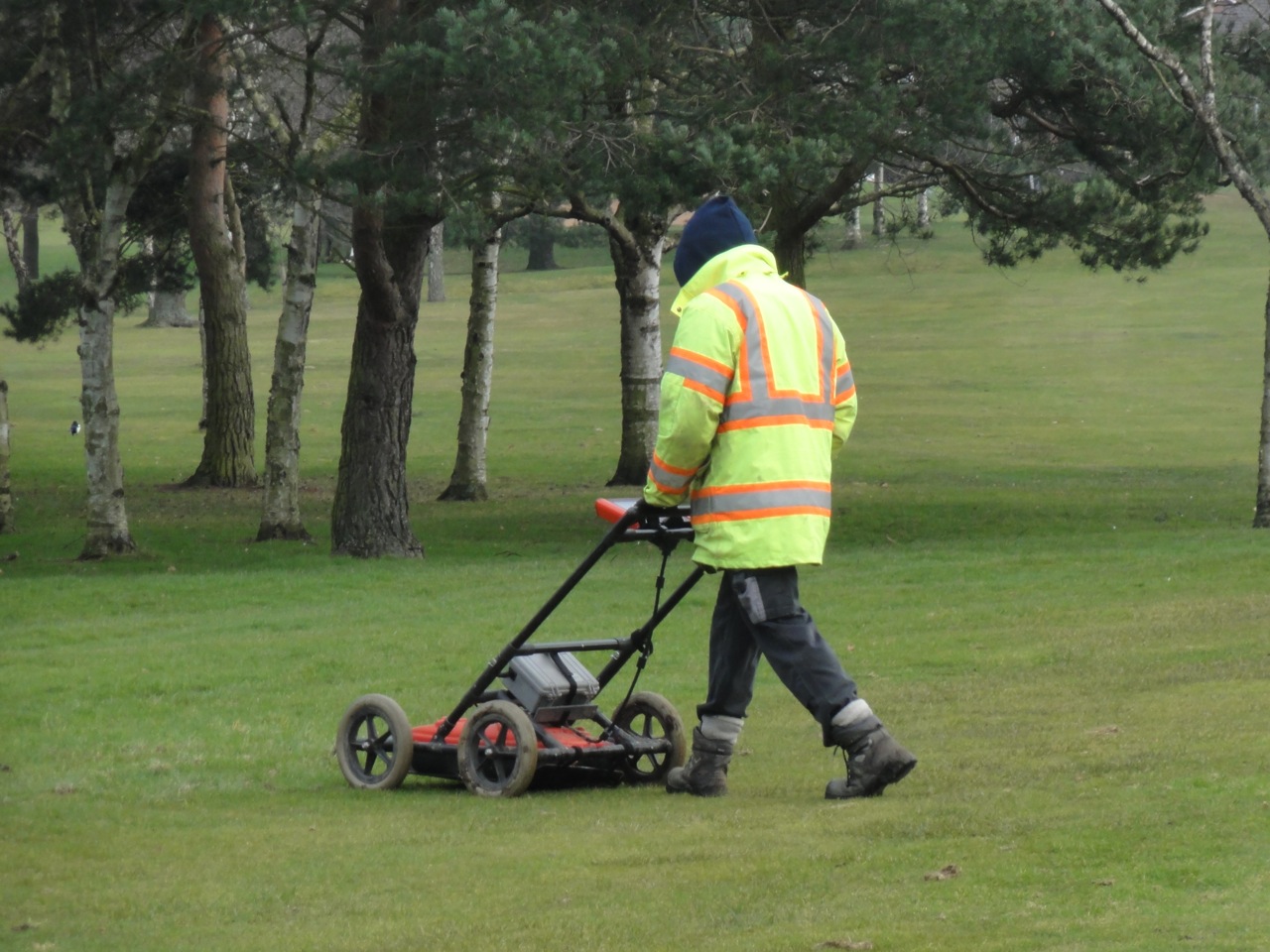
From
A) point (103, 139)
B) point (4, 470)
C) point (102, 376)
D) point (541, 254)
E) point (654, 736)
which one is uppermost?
point (103, 139)

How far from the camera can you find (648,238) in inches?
1017

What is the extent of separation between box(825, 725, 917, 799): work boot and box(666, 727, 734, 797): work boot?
0.54m

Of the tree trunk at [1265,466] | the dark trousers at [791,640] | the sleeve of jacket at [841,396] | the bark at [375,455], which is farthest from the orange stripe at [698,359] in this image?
the tree trunk at [1265,466]

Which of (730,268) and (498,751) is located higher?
(730,268)

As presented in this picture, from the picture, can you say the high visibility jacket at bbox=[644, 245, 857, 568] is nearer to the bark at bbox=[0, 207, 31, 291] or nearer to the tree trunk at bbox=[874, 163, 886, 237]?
the tree trunk at bbox=[874, 163, 886, 237]

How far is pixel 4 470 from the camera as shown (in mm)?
22406

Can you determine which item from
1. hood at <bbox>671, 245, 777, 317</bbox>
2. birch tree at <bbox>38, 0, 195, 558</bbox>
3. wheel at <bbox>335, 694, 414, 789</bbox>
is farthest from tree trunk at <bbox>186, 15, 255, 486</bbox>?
hood at <bbox>671, 245, 777, 317</bbox>

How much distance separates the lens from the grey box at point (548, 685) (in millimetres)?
7551

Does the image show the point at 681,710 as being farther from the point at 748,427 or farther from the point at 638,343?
the point at 638,343

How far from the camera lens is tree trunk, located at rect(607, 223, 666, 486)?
26484mm

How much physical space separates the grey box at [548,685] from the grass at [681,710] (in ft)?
1.25

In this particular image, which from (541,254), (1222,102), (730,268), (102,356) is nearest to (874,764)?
(730,268)

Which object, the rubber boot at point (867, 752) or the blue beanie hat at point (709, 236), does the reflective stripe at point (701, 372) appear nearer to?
the blue beanie hat at point (709, 236)

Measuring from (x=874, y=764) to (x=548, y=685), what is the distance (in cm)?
145
